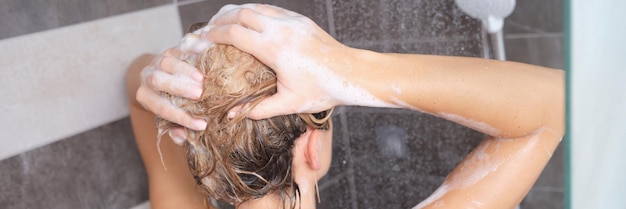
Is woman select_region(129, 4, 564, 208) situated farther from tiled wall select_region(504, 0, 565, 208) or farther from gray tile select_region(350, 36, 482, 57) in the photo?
gray tile select_region(350, 36, 482, 57)

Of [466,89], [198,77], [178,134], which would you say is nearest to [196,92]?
[198,77]

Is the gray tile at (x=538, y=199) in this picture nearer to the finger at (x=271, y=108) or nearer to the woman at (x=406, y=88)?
the woman at (x=406, y=88)

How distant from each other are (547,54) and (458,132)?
55cm

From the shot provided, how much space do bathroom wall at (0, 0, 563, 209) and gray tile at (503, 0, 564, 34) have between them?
118mm

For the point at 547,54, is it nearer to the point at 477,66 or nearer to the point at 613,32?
the point at 613,32

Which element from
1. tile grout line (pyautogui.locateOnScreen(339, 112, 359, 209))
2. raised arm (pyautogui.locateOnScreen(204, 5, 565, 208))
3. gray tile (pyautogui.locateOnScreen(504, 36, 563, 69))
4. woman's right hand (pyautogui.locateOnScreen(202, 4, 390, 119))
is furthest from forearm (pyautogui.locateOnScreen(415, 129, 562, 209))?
tile grout line (pyautogui.locateOnScreen(339, 112, 359, 209))

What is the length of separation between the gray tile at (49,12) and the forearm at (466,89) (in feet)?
2.16

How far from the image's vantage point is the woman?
0.88 m

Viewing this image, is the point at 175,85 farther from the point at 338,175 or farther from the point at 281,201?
the point at 338,175

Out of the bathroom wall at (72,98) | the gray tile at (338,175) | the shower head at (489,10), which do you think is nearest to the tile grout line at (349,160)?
the gray tile at (338,175)

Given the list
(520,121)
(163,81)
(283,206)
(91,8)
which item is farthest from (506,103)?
(91,8)

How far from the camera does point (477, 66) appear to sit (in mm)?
948

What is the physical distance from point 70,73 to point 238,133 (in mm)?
517

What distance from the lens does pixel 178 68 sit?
0.95 m
